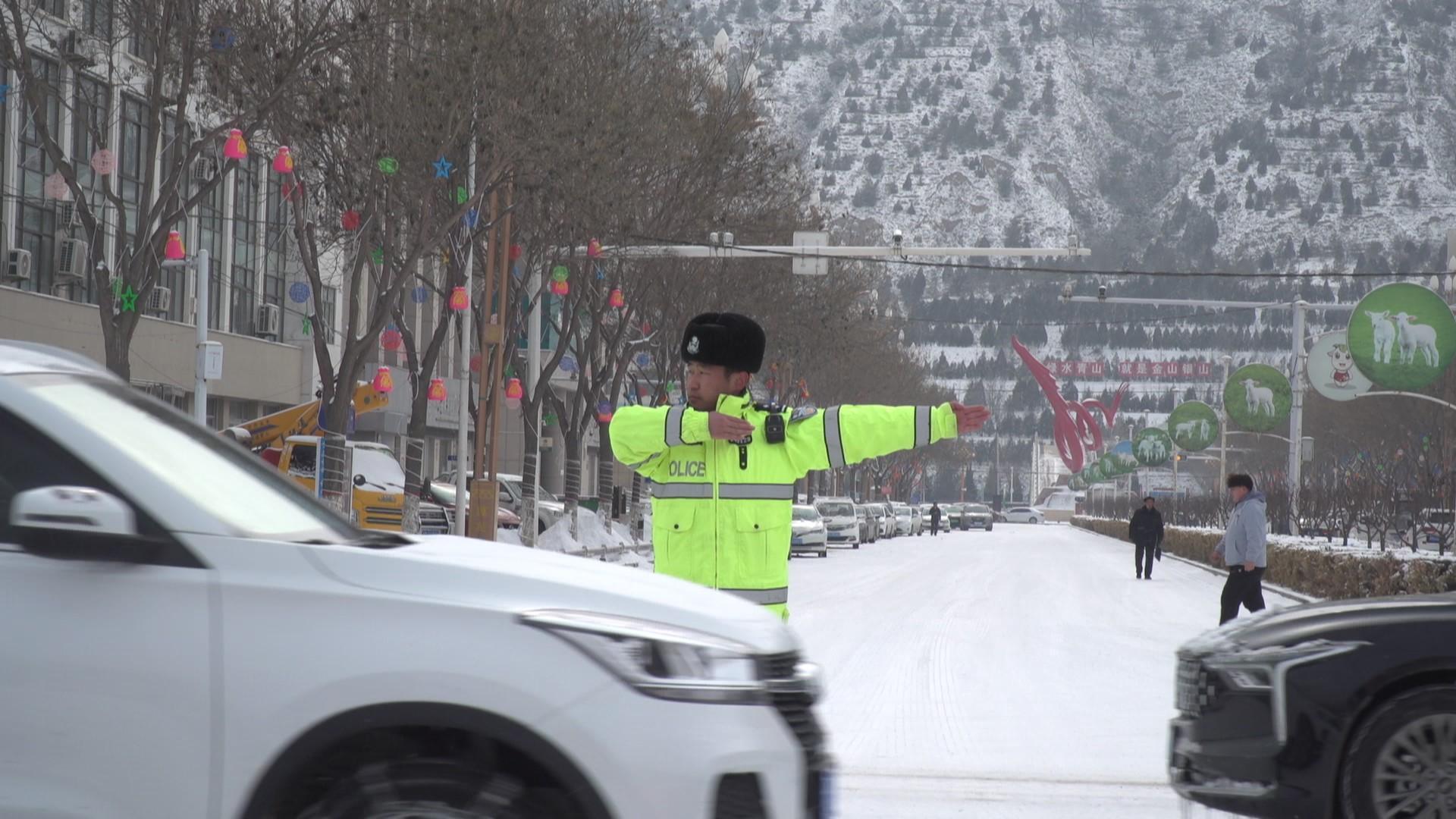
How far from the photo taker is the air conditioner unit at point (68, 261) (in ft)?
127

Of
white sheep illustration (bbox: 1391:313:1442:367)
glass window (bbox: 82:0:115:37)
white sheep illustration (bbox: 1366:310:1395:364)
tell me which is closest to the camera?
white sheep illustration (bbox: 1391:313:1442:367)

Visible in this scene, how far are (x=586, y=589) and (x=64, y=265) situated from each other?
3695 centimetres

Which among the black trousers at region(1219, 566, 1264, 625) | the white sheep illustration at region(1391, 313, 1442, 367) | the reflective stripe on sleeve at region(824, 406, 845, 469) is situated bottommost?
the black trousers at region(1219, 566, 1264, 625)

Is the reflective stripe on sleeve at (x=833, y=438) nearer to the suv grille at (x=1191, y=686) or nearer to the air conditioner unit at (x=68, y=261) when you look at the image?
the suv grille at (x=1191, y=686)

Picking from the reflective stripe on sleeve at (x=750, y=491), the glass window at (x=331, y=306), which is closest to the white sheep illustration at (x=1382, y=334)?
the reflective stripe on sleeve at (x=750, y=491)

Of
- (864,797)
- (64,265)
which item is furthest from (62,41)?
(864,797)

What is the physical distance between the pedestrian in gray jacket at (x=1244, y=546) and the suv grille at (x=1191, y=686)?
10.1 m

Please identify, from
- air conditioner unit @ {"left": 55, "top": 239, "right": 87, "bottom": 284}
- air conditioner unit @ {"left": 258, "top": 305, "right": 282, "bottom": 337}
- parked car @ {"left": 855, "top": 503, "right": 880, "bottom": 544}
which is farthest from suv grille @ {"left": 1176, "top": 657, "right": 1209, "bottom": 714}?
parked car @ {"left": 855, "top": 503, "right": 880, "bottom": 544}

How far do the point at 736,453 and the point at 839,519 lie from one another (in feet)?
175

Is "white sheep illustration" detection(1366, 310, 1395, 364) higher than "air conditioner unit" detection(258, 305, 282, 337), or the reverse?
"air conditioner unit" detection(258, 305, 282, 337)

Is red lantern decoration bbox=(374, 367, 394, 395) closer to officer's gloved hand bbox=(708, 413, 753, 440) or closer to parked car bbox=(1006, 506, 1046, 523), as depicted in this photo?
officer's gloved hand bbox=(708, 413, 753, 440)

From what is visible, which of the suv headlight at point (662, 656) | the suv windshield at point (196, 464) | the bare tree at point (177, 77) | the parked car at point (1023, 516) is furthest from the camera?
the parked car at point (1023, 516)

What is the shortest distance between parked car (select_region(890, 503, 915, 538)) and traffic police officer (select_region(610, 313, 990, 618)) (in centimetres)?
7666

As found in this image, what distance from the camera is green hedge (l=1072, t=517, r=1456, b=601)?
19.8 meters
